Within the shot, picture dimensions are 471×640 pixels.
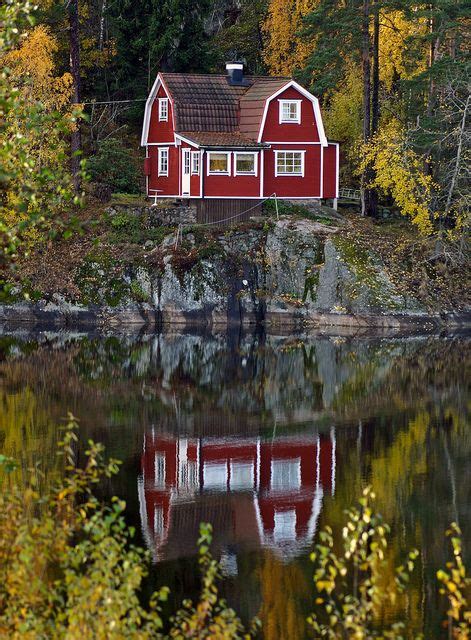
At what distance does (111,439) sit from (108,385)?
27.8 feet

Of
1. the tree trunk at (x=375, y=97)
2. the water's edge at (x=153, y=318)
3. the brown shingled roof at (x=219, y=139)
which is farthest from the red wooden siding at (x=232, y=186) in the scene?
the water's edge at (x=153, y=318)

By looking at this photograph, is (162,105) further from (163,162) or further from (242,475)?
(242,475)

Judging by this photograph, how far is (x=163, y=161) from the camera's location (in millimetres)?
59375

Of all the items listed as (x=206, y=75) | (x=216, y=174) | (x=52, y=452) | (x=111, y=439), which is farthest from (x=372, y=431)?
(x=206, y=75)

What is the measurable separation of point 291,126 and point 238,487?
33312 mm

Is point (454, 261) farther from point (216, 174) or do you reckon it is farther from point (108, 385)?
point (108, 385)

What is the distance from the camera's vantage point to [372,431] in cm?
3309

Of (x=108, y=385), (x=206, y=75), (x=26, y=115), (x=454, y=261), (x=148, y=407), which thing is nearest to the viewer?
(x=26, y=115)

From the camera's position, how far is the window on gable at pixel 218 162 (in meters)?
56.7

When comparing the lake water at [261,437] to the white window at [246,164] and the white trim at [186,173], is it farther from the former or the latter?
the white window at [246,164]

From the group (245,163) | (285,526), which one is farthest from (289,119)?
(285,526)

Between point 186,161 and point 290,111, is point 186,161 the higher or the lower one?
the lower one

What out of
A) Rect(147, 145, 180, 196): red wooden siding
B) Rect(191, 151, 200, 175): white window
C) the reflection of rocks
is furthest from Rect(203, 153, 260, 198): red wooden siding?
the reflection of rocks

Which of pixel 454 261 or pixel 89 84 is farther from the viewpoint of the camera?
pixel 89 84
